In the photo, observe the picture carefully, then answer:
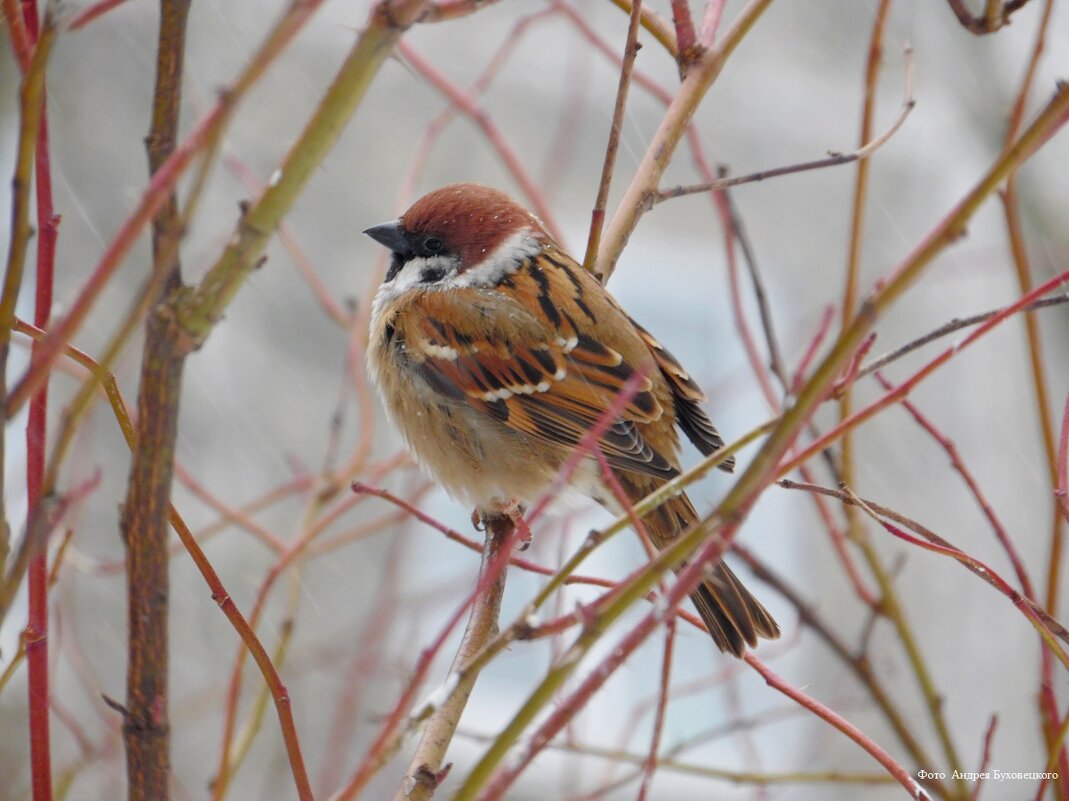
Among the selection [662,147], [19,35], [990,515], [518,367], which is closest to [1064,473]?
[990,515]

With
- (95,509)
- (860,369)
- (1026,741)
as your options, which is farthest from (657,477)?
(1026,741)

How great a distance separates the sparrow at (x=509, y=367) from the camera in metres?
2.17

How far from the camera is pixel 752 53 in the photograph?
18.2ft

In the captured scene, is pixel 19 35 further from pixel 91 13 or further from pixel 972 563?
pixel 972 563

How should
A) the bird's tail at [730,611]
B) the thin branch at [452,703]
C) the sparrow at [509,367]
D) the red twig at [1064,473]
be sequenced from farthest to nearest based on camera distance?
the sparrow at [509,367] < the bird's tail at [730,611] < the red twig at [1064,473] < the thin branch at [452,703]

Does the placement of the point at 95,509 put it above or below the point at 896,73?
below

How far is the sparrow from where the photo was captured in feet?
7.13

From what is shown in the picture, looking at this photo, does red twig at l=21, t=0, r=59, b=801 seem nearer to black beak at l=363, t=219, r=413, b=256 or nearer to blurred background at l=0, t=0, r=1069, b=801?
black beak at l=363, t=219, r=413, b=256

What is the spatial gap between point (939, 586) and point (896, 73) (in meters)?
2.62

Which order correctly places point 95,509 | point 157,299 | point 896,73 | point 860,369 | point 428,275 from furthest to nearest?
point 896,73
point 95,509
point 428,275
point 860,369
point 157,299

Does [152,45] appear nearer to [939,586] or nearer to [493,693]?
[493,693]

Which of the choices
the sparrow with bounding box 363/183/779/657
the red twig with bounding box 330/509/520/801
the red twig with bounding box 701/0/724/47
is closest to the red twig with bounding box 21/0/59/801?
the red twig with bounding box 330/509/520/801

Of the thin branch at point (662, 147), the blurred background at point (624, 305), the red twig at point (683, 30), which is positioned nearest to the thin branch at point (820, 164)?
the thin branch at point (662, 147)

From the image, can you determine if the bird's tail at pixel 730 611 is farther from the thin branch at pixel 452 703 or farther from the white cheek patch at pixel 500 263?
the white cheek patch at pixel 500 263
